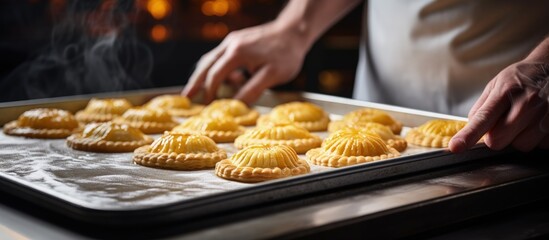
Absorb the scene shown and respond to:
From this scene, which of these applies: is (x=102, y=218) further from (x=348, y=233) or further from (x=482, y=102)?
(x=482, y=102)

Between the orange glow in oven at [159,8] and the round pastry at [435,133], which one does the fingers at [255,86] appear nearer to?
the round pastry at [435,133]

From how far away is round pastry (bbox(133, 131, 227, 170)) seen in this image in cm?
215

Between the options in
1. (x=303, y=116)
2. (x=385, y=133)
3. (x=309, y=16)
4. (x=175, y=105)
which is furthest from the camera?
(x=309, y=16)

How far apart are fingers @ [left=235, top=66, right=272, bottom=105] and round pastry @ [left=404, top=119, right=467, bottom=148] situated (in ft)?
2.98

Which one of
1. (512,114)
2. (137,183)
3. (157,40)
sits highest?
(157,40)

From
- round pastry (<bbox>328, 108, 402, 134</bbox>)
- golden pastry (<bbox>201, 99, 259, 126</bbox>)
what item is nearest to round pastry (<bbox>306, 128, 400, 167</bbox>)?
round pastry (<bbox>328, 108, 402, 134</bbox>)

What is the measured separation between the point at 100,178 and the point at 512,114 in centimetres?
106

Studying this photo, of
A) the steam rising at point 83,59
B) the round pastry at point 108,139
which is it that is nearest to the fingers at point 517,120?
the round pastry at point 108,139

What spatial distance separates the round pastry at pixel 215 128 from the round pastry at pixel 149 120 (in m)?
0.06

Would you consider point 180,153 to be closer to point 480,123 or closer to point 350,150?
point 350,150

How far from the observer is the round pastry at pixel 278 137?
250 cm

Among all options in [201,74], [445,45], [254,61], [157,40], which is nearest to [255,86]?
[254,61]

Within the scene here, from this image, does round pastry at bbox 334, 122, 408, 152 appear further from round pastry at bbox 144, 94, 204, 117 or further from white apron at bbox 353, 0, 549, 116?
round pastry at bbox 144, 94, 204, 117

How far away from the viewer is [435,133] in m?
2.47
